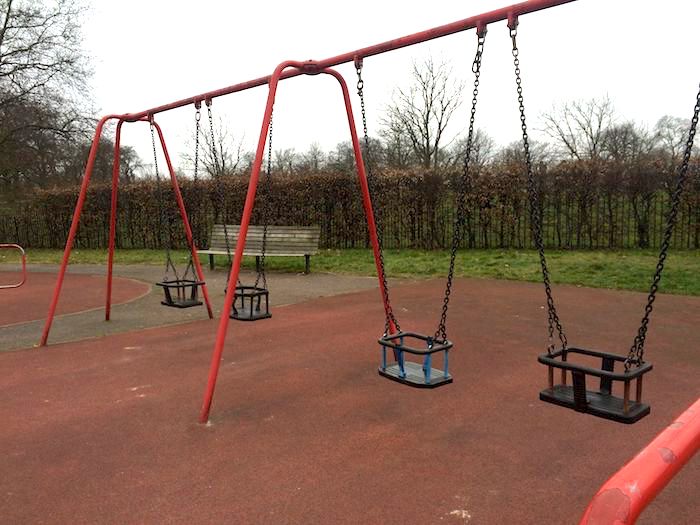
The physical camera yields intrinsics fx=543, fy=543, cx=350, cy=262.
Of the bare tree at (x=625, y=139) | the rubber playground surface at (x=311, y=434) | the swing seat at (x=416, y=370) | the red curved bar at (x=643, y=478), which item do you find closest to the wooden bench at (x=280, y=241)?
the rubber playground surface at (x=311, y=434)

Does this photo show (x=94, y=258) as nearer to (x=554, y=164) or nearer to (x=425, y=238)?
(x=425, y=238)

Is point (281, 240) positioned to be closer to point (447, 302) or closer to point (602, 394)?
point (447, 302)

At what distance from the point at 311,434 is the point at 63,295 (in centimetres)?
698

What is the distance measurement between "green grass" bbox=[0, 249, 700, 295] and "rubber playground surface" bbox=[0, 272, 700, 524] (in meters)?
2.86

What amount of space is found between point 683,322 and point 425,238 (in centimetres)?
731

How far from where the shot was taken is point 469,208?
12.3m

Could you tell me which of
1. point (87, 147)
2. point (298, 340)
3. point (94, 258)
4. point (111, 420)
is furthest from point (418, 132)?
point (111, 420)

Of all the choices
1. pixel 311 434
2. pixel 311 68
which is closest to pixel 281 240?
pixel 311 68

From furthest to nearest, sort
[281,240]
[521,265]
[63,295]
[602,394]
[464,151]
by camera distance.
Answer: [464,151] → [281,240] → [521,265] → [63,295] → [602,394]

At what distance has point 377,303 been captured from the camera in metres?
7.26

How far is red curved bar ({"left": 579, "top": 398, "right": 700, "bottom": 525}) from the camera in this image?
0.84 metres

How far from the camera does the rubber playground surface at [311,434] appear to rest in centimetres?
240

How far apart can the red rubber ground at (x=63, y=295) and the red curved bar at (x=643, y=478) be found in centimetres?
733

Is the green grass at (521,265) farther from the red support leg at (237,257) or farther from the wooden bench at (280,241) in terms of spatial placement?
the red support leg at (237,257)
